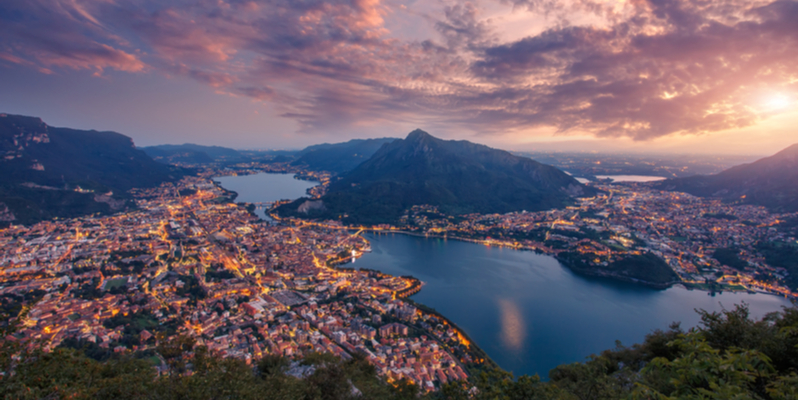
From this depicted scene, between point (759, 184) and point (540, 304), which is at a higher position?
point (759, 184)

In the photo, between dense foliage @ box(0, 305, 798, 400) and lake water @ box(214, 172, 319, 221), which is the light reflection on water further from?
lake water @ box(214, 172, 319, 221)

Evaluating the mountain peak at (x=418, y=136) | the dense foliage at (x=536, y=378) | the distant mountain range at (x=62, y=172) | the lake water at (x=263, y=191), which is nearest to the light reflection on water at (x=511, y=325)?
the dense foliage at (x=536, y=378)

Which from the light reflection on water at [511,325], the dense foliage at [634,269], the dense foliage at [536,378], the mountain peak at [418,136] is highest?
the mountain peak at [418,136]

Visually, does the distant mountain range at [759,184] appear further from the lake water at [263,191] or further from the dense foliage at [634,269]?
the lake water at [263,191]

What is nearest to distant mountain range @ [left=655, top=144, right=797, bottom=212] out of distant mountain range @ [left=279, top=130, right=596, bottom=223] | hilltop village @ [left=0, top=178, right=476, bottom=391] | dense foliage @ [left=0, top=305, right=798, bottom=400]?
distant mountain range @ [left=279, top=130, right=596, bottom=223]

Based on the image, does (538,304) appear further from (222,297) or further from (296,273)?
(222,297)

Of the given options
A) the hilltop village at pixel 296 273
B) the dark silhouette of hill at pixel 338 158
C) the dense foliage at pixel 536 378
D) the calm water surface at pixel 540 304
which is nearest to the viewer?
the dense foliage at pixel 536 378

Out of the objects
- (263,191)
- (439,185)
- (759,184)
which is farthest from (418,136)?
(759,184)
